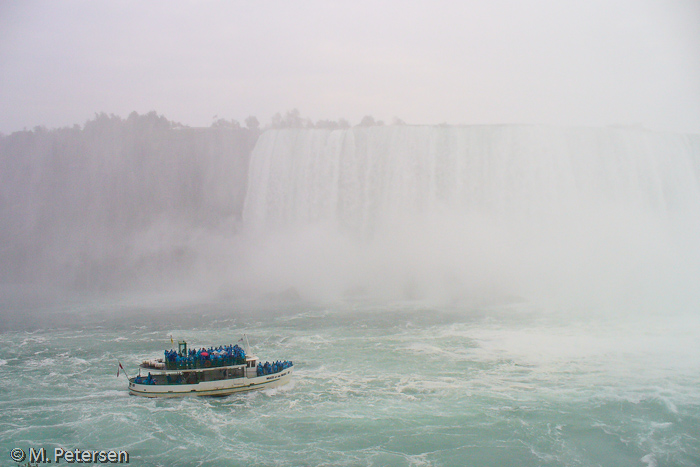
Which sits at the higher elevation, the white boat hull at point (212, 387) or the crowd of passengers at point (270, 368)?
the crowd of passengers at point (270, 368)

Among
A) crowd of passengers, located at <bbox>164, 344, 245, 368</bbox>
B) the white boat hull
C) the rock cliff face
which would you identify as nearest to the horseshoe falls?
the white boat hull

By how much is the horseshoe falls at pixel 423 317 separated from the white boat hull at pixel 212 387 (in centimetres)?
29

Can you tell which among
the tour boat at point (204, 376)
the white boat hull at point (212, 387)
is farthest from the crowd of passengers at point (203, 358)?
the white boat hull at point (212, 387)

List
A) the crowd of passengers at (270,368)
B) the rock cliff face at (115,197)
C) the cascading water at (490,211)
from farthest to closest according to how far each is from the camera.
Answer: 1. the rock cliff face at (115,197)
2. the cascading water at (490,211)
3. the crowd of passengers at (270,368)

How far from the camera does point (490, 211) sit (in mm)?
30328

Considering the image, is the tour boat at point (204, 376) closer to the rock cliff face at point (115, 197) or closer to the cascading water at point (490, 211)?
the cascading water at point (490, 211)

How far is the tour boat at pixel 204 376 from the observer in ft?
49.5

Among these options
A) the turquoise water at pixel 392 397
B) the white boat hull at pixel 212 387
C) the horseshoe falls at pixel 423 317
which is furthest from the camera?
the white boat hull at pixel 212 387

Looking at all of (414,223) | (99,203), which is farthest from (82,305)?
(414,223)

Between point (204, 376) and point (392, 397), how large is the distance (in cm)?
485

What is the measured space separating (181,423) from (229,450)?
2019 mm

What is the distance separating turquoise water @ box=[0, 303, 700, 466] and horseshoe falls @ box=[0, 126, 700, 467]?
7cm

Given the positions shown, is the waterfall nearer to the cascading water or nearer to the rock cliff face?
Result: the cascading water

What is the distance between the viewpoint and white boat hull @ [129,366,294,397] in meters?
15.0
